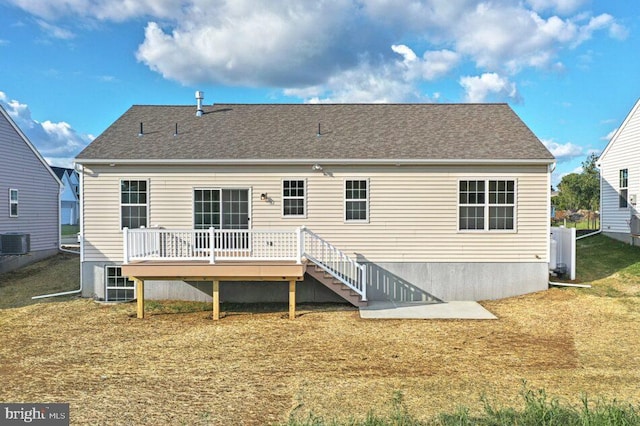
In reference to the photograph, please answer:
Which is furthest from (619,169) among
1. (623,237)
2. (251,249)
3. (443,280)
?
(251,249)

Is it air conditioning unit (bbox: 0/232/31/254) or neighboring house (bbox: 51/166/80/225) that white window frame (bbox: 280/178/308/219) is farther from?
neighboring house (bbox: 51/166/80/225)

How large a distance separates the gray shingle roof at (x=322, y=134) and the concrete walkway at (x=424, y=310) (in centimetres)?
408

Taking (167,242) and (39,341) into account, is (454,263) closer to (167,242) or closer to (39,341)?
(167,242)

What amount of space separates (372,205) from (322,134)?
2851 mm

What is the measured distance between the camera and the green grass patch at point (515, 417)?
15.6 ft

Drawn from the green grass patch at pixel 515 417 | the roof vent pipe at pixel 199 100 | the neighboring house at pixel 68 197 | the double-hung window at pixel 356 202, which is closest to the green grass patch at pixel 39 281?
the roof vent pipe at pixel 199 100

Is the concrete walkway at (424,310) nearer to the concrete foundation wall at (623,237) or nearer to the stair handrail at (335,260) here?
the stair handrail at (335,260)

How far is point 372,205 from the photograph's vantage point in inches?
492

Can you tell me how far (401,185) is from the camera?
1252 cm

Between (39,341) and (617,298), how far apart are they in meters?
13.9

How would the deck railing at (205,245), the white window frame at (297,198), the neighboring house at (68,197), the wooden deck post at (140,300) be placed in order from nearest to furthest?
the wooden deck post at (140,300) < the deck railing at (205,245) < the white window frame at (297,198) < the neighboring house at (68,197)

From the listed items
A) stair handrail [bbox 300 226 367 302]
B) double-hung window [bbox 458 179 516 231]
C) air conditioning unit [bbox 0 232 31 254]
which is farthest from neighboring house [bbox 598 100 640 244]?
air conditioning unit [bbox 0 232 31 254]

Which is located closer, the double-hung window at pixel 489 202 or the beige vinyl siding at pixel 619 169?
the double-hung window at pixel 489 202

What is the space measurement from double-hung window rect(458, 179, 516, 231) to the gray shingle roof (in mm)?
809
